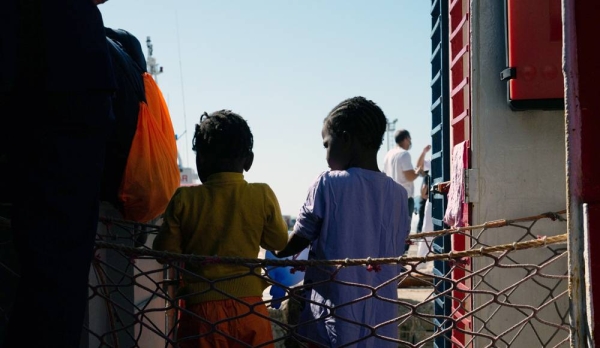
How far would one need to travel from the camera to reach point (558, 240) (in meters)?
2.33

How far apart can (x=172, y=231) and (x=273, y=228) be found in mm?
411

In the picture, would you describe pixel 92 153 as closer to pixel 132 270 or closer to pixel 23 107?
pixel 23 107

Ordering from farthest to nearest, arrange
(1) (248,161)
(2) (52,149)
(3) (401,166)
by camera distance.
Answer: (3) (401,166) → (1) (248,161) → (2) (52,149)

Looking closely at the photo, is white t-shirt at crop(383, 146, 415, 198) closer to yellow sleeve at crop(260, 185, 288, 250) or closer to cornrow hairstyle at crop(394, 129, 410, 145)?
cornrow hairstyle at crop(394, 129, 410, 145)

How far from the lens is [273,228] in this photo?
120 inches

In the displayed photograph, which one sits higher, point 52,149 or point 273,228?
point 52,149

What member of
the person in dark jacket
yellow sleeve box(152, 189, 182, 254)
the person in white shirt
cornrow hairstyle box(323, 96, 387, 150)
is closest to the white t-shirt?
the person in white shirt

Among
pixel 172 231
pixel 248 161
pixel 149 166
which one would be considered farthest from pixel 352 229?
pixel 149 166

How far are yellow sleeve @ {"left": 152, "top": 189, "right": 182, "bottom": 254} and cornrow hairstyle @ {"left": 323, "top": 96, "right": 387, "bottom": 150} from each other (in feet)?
2.34

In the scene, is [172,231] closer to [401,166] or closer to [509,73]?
[509,73]

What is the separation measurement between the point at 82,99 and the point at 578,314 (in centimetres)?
143

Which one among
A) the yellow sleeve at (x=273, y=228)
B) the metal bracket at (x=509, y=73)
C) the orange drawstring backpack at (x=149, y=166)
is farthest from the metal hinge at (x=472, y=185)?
the orange drawstring backpack at (x=149, y=166)

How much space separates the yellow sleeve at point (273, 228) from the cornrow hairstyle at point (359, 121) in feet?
1.29

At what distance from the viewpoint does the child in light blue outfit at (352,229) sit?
2.82m
